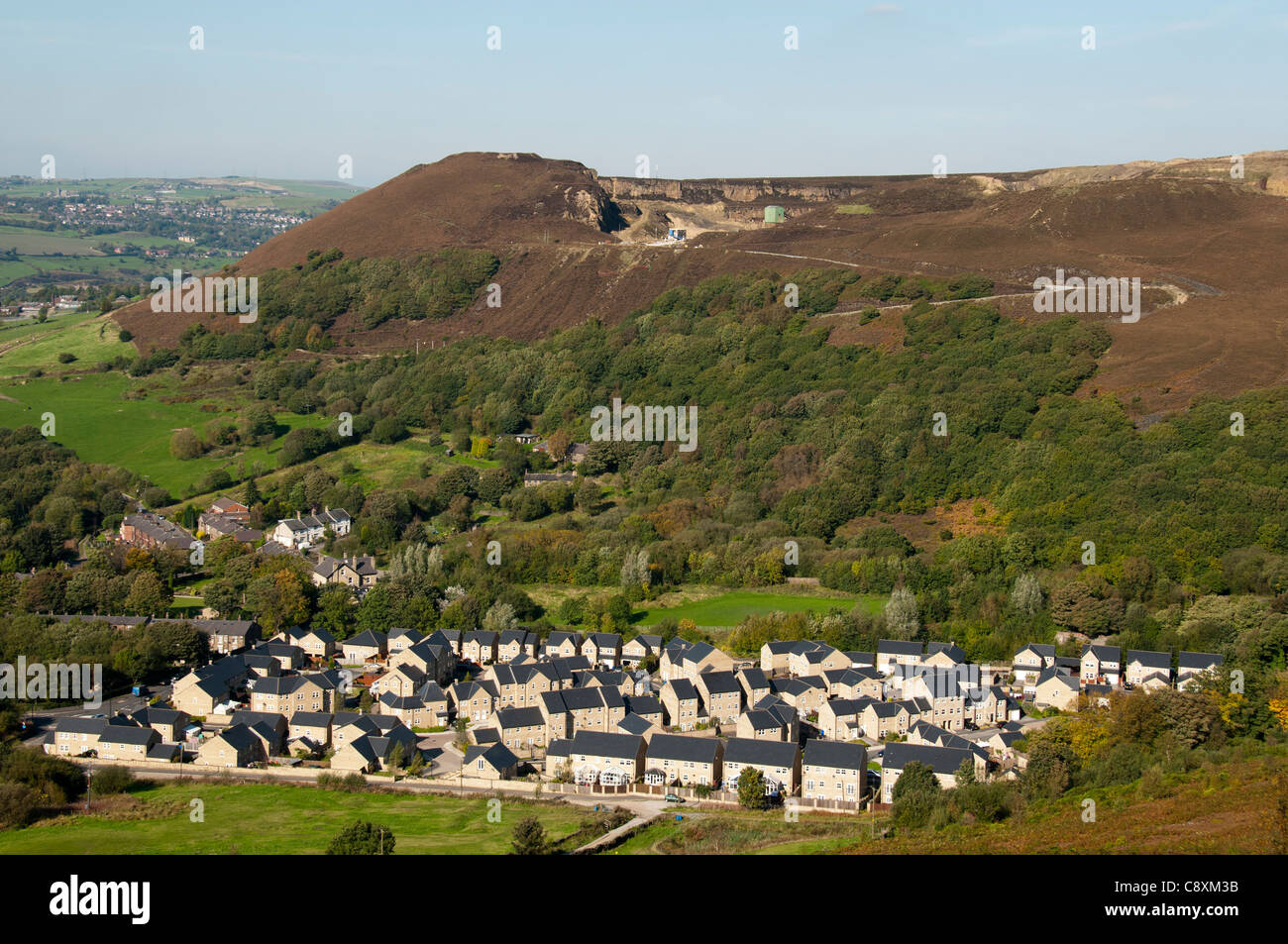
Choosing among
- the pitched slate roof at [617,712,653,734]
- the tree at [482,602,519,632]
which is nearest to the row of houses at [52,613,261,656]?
the tree at [482,602,519,632]

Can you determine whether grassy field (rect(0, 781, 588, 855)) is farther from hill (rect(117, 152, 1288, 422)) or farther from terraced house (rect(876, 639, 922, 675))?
hill (rect(117, 152, 1288, 422))

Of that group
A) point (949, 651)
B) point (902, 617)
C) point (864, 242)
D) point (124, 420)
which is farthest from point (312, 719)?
point (864, 242)

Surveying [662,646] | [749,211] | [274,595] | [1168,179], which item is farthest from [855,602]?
[749,211]

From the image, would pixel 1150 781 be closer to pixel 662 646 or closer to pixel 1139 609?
pixel 1139 609

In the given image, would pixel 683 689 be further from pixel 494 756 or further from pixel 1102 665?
pixel 1102 665

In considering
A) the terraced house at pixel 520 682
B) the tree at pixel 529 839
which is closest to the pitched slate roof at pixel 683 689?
the terraced house at pixel 520 682
